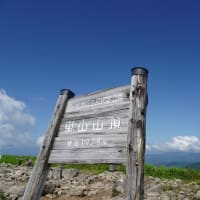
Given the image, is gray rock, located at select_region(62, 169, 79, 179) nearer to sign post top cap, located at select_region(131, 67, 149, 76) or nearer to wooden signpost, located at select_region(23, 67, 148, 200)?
wooden signpost, located at select_region(23, 67, 148, 200)

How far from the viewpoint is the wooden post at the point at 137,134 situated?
3.90m

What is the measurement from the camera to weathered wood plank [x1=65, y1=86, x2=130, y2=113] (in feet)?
16.3

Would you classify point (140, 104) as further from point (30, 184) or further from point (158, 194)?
point (158, 194)

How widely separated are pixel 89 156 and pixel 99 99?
1.20 metres

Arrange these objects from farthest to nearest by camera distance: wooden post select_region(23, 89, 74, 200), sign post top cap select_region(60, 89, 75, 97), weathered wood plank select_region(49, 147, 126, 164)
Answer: sign post top cap select_region(60, 89, 75, 97) → wooden post select_region(23, 89, 74, 200) → weathered wood plank select_region(49, 147, 126, 164)

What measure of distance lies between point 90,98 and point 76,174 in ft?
34.9

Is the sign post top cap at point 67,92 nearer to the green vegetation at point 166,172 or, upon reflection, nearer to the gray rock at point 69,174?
the gray rock at point 69,174

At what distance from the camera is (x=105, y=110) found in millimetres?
5129

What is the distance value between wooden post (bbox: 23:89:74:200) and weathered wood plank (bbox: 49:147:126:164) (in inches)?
6.7

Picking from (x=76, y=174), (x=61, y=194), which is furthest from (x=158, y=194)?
(x=76, y=174)

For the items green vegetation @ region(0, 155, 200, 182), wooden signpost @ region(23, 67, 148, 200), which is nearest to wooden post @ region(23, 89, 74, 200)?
wooden signpost @ region(23, 67, 148, 200)

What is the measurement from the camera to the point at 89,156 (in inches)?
193

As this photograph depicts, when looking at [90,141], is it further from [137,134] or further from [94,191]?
[94,191]

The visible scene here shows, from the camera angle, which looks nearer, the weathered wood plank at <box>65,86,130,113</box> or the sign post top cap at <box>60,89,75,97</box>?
the weathered wood plank at <box>65,86,130,113</box>
